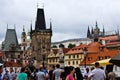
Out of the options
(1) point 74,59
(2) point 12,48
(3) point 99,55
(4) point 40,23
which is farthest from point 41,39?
(3) point 99,55

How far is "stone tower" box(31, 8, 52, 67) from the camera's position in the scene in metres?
128

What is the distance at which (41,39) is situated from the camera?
128m

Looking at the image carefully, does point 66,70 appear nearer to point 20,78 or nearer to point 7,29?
point 20,78

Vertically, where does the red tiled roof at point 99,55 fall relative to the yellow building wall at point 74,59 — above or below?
above

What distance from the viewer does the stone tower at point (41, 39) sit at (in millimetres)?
127688

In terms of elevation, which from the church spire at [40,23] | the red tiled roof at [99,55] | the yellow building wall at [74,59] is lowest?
the yellow building wall at [74,59]

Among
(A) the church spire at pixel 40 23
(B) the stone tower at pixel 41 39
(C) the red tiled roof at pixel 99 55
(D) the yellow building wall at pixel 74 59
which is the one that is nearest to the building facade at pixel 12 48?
(B) the stone tower at pixel 41 39

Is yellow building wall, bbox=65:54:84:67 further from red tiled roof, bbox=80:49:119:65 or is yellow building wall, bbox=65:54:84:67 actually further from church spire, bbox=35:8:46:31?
church spire, bbox=35:8:46:31

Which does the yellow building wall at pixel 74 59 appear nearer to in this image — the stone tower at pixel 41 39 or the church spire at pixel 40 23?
the stone tower at pixel 41 39

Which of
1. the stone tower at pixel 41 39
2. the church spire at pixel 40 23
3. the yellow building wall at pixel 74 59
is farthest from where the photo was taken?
the church spire at pixel 40 23

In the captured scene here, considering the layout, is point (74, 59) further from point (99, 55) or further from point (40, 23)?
point (40, 23)

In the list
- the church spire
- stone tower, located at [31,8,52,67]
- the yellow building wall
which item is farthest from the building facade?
the yellow building wall

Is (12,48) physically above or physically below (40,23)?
below

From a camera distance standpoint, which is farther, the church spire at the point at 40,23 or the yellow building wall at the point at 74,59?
the church spire at the point at 40,23
